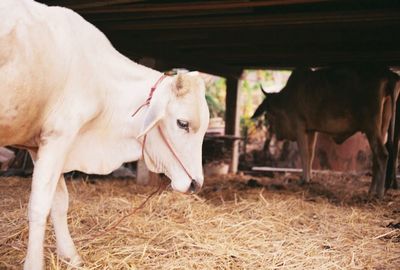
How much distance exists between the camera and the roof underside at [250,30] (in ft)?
17.0

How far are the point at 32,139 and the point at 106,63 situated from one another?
759 millimetres

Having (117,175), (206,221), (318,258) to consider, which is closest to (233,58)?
(117,175)

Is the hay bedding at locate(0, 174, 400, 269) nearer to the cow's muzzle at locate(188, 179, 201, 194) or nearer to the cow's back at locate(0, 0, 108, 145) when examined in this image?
the cow's muzzle at locate(188, 179, 201, 194)

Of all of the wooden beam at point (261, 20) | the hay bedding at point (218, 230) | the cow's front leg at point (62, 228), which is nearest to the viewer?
the cow's front leg at point (62, 228)

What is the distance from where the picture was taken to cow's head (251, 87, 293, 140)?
9.09 metres

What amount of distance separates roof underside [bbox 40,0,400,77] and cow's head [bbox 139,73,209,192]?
1.82 m

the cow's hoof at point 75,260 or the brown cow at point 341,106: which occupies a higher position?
the brown cow at point 341,106

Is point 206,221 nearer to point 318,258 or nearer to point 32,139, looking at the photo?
point 318,258

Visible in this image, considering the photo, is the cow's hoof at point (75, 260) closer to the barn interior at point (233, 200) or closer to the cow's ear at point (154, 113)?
the barn interior at point (233, 200)

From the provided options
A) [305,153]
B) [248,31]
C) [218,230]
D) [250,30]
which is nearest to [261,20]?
[250,30]

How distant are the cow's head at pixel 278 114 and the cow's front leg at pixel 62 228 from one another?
6121mm

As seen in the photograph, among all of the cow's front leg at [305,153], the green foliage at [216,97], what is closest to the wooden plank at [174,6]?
the cow's front leg at [305,153]

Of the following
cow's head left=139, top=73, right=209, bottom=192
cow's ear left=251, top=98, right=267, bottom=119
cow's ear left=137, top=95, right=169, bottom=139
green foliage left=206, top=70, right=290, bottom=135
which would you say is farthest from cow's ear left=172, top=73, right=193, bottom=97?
green foliage left=206, top=70, right=290, bottom=135

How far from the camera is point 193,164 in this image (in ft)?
10.9
